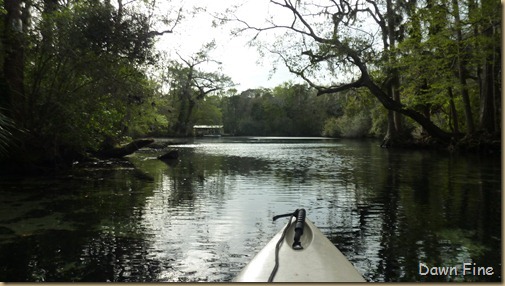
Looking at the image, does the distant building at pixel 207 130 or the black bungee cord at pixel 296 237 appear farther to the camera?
the distant building at pixel 207 130

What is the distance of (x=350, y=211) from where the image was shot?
808cm

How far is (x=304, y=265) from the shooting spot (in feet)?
11.4

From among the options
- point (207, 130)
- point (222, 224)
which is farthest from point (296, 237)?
point (207, 130)

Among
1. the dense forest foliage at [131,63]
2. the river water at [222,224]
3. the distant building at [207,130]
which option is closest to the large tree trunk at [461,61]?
the dense forest foliage at [131,63]

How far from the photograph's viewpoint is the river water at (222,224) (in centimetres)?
477

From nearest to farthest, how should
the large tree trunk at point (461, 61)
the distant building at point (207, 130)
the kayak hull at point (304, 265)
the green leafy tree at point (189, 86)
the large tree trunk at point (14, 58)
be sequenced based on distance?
1. the kayak hull at point (304, 265)
2. the large tree trunk at point (14, 58)
3. the large tree trunk at point (461, 61)
4. the green leafy tree at point (189, 86)
5. the distant building at point (207, 130)

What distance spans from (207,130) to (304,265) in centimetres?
7347

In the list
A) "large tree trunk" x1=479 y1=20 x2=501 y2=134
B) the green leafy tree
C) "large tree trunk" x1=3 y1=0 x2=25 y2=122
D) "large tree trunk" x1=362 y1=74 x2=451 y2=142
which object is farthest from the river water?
the green leafy tree

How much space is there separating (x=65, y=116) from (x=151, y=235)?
31.4 ft

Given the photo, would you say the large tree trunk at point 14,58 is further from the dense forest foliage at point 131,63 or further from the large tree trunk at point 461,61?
the large tree trunk at point 461,61

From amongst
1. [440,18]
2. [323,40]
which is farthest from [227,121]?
[440,18]

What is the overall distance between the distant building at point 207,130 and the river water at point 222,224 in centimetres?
5981

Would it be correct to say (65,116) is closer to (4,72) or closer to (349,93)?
(4,72)

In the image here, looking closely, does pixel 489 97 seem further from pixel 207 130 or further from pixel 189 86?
pixel 207 130
